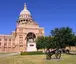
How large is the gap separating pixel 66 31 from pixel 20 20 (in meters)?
71.4

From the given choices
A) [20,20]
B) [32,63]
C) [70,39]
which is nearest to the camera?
[32,63]

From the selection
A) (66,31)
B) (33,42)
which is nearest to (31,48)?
(33,42)

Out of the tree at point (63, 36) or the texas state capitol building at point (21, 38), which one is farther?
the texas state capitol building at point (21, 38)

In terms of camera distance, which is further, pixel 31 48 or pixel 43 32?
pixel 43 32

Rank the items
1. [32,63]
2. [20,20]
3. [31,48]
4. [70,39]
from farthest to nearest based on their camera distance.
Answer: [20,20] < [31,48] < [70,39] < [32,63]

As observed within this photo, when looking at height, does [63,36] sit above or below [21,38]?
below

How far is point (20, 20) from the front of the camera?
474ft

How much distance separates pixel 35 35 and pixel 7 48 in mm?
18352

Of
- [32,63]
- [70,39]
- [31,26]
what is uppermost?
[31,26]

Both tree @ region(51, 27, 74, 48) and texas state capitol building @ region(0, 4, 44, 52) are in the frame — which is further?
texas state capitol building @ region(0, 4, 44, 52)

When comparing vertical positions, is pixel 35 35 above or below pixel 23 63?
above

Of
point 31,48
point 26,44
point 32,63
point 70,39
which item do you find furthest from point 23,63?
point 26,44

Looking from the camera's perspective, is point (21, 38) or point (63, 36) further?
point (21, 38)

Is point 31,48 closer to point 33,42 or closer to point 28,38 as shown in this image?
point 33,42
